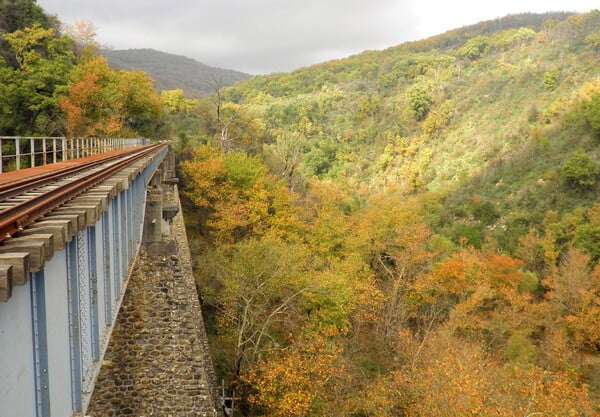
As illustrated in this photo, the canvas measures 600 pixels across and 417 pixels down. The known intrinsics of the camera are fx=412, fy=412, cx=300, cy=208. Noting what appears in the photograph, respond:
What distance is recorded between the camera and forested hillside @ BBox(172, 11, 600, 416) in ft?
51.8

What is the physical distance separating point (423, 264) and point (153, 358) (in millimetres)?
22796

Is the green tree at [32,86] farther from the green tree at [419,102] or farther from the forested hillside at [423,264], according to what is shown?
the green tree at [419,102]

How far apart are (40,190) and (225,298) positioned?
12183mm

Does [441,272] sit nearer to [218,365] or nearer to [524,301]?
[524,301]

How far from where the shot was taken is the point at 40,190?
18.1ft

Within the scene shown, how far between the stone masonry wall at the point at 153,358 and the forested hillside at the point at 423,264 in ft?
11.9

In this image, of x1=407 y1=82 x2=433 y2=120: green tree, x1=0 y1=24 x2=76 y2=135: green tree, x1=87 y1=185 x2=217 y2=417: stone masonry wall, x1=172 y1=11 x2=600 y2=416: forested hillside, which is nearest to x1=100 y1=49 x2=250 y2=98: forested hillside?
x1=407 y1=82 x2=433 y2=120: green tree

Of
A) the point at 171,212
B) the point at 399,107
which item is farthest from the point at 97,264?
the point at 399,107

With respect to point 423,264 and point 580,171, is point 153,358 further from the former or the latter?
point 580,171

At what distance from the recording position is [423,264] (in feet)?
98.0

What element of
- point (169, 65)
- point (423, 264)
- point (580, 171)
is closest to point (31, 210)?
point (423, 264)

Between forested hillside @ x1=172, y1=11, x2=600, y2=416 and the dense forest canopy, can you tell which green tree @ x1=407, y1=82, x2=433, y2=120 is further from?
the dense forest canopy

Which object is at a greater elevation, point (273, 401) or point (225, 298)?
point (225, 298)

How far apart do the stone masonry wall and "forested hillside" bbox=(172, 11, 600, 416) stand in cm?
363
